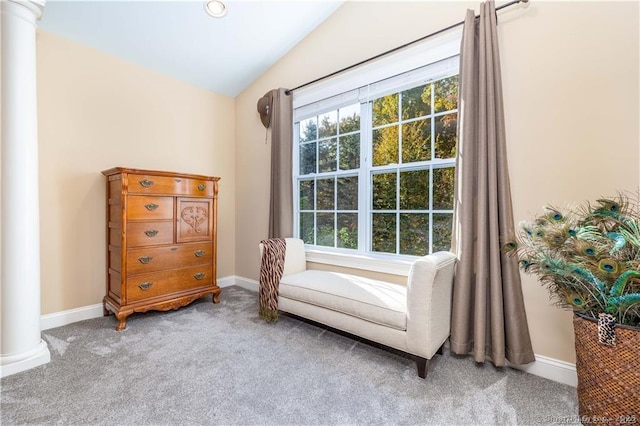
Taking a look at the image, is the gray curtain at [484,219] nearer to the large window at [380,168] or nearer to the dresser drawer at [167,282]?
the large window at [380,168]

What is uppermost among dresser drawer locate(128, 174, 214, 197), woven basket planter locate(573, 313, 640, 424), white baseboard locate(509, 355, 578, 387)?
dresser drawer locate(128, 174, 214, 197)

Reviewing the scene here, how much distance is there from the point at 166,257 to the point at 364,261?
6.13ft

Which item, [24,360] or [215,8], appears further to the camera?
[215,8]

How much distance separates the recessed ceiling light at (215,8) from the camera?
233 cm

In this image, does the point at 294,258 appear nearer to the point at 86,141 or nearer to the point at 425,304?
the point at 425,304

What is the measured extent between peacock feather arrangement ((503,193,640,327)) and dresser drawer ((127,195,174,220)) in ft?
9.20

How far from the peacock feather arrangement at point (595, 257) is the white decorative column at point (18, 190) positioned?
118 inches

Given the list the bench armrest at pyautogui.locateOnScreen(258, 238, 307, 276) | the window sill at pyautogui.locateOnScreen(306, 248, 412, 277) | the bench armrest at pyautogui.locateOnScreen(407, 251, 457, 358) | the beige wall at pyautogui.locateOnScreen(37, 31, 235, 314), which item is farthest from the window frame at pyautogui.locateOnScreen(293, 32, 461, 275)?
the beige wall at pyautogui.locateOnScreen(37, 31, 235, 314)

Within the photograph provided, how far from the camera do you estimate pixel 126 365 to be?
70.1 inches

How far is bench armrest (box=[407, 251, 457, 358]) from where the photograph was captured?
1623 mm

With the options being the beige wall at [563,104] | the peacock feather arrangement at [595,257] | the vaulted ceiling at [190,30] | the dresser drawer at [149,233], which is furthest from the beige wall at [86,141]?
the peacock feather arrangement at [595,257]

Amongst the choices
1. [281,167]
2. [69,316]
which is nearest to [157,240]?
[69,316]

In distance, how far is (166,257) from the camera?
2.63 m

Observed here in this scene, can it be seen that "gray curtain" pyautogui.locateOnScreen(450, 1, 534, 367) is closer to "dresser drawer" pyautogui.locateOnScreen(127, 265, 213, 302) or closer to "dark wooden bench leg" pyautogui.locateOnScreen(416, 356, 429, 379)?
"dark wooden bench leg" pyautogui.locateOnScreen(416, 356, 429, 379)
